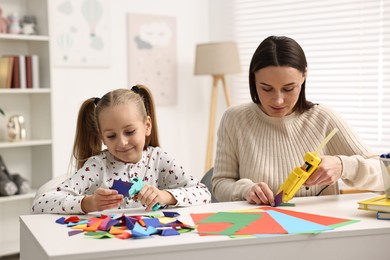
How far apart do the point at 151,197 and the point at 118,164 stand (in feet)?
0.94

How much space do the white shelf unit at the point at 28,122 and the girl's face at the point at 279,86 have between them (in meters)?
2.19

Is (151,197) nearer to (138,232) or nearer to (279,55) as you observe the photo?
(138,232)

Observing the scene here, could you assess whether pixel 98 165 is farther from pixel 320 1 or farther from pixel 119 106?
pixel 320 1

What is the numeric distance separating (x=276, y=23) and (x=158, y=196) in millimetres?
3109

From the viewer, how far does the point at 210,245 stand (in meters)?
1.42

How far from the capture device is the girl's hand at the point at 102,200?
167 centimetres

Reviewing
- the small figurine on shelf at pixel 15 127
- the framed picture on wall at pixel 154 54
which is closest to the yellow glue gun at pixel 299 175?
the small figurine on shelf at pixel 15 127

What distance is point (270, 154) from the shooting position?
222 cm

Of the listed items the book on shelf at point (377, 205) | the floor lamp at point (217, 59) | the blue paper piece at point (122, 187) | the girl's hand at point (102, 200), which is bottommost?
the book on shelf at point (377, 205)

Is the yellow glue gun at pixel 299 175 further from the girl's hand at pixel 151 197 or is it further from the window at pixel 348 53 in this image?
the window at pixel 348 53

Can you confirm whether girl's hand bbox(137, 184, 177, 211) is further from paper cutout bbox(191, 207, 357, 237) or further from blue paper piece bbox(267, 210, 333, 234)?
blue paper piece bbox(267, 210, 333, 234)

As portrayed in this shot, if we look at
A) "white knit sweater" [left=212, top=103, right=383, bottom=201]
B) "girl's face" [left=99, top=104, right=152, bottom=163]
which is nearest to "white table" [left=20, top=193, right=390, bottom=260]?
"girl's face" [left=99, top=104, right=152, bottom=163]

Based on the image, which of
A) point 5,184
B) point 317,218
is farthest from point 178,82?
point 317,218

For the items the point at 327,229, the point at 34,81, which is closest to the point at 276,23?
the point at 34,81
